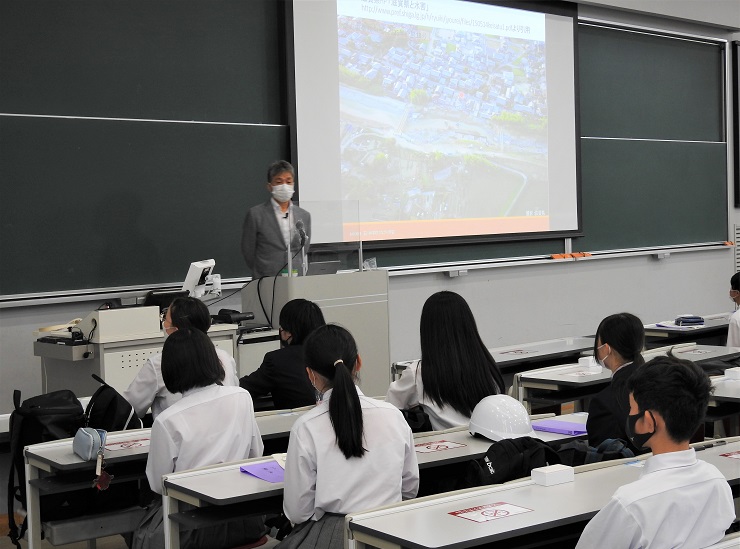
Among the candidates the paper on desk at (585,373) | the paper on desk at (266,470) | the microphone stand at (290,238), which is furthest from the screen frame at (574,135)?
the paper on desk at (266,470)

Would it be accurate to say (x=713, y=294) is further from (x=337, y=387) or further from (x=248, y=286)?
(x=337, y=387)

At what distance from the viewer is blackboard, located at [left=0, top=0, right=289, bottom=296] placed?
5.36 metres

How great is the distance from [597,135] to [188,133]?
175 inches

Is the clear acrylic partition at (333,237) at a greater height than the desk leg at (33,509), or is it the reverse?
the clear acrylic partition at (333,237)

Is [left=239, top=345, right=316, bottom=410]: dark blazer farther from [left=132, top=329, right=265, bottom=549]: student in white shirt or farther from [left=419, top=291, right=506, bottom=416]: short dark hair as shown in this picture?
[left=132, top=329, right=265, bottom=549]: student in white shirt

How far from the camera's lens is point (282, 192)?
562cm

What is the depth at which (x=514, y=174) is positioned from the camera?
8.11 metres

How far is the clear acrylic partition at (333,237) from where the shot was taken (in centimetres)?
555

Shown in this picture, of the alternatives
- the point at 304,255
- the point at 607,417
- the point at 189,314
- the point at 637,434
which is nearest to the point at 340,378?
the point at 637,434

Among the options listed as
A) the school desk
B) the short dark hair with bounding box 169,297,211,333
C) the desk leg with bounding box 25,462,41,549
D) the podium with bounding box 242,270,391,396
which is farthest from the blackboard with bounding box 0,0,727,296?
the school desk

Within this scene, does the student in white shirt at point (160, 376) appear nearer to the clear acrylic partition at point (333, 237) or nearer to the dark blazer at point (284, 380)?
the dark blazer at point (284, 380)

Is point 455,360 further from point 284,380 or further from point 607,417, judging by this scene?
point 284,380

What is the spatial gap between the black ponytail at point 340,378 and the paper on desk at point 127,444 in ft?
3.15

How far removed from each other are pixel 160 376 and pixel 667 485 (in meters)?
2.37
